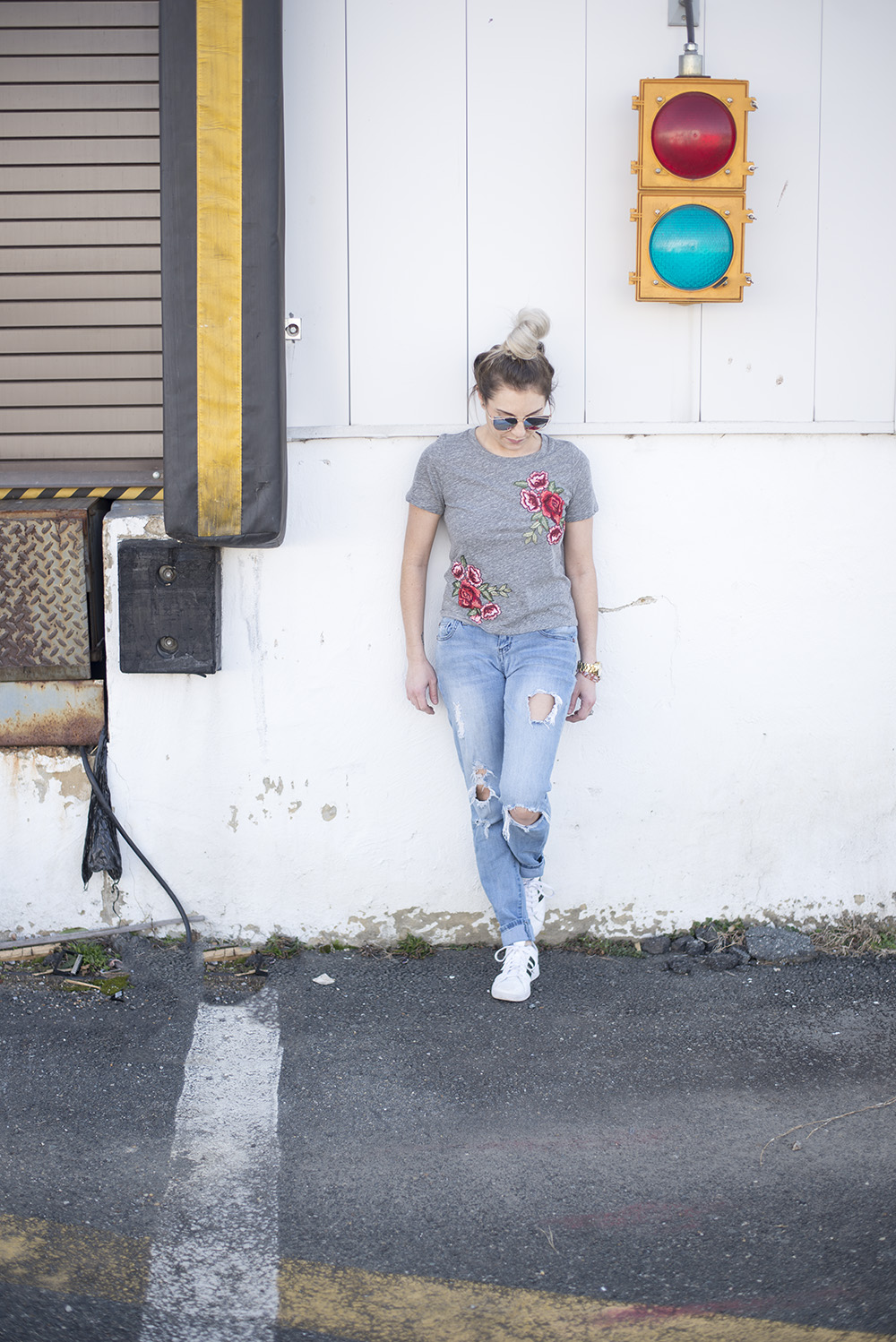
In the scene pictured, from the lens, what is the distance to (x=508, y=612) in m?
3.40

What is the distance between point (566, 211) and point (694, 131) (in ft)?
1.54

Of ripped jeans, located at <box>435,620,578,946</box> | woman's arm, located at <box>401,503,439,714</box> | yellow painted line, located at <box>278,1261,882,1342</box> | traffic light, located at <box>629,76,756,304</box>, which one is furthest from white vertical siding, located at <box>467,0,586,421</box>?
yellow painted line, located at <box>278,1261,882,1342</box>

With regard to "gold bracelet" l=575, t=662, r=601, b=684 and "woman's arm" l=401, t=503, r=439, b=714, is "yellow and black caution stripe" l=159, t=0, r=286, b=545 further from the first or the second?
"gold bracelet" l=575, t=662, r=601, b=684

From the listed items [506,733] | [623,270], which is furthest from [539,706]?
[623,270]

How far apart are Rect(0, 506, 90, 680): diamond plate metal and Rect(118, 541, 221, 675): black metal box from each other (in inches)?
7.8

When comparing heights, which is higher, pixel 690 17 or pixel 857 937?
pixel 690 17

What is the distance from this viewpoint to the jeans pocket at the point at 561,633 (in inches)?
134

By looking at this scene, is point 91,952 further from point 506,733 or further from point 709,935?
point 709,935

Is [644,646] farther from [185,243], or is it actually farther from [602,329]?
[185,243]

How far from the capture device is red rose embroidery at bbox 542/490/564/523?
11.1ft

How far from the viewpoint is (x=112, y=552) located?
144 inches

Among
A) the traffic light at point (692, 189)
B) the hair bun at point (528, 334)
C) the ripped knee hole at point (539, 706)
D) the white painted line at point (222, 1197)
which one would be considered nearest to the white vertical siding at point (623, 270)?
the traffic light at point (692, 189)

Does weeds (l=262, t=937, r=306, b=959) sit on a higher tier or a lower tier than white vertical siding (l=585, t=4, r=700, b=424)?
lower

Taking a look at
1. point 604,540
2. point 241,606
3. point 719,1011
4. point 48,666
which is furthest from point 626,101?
point 719,1011
